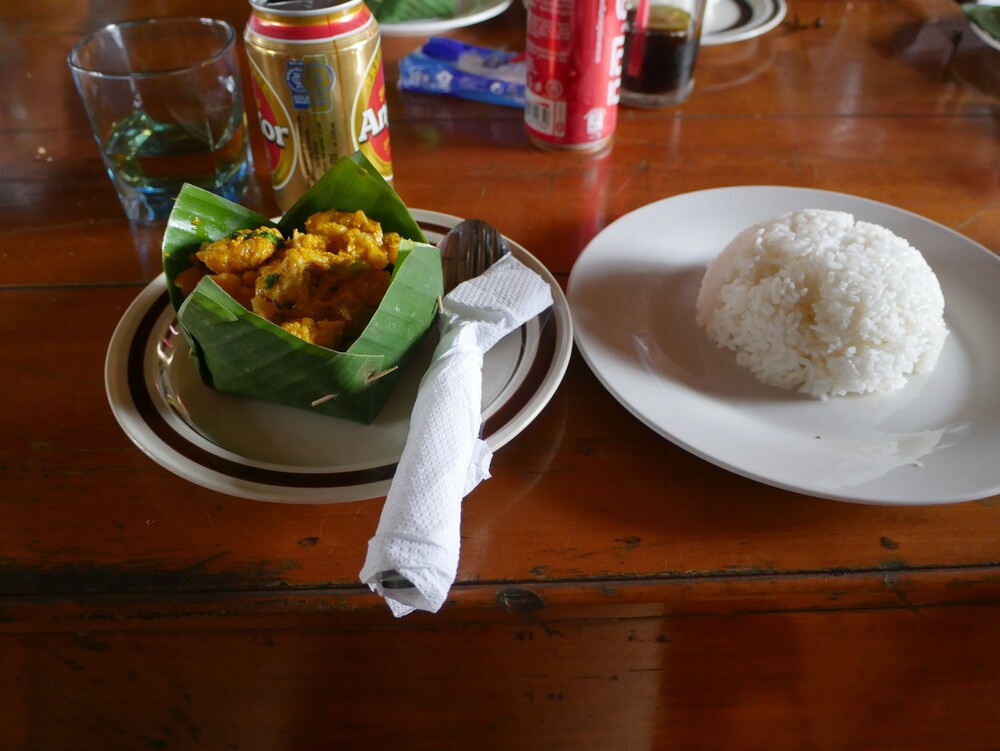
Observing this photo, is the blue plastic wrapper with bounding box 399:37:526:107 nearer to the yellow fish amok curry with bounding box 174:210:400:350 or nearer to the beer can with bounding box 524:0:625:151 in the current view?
the beer can with bounding box 524:0:625:151

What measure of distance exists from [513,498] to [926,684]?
0.41m

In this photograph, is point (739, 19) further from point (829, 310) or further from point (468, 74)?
point (829, 310)

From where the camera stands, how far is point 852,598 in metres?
0.52

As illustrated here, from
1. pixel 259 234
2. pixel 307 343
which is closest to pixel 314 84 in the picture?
pixel 259 234

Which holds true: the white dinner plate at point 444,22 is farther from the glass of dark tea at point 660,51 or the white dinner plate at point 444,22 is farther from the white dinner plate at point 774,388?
the white dinner plate at point 774,388

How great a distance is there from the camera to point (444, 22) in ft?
3.89

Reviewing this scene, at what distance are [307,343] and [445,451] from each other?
0.12m

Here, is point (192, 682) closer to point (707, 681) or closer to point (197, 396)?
point (197, 396)

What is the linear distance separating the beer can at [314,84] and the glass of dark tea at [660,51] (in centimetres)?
39

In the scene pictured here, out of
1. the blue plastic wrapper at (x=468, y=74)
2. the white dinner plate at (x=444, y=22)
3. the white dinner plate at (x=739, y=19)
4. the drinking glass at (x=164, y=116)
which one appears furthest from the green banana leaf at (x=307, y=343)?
the white dinner plate at (x=739, y=19)

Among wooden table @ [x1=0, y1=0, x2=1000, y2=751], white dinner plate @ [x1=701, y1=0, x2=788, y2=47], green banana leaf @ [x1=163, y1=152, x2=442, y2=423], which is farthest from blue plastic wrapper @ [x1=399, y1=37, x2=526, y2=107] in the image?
green banana leaf @ [x1=163, y1=152, x2=442, y2=423]

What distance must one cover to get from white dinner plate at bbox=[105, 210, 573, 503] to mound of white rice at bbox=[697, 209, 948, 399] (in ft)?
0.52

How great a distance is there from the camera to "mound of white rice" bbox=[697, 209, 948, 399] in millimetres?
621

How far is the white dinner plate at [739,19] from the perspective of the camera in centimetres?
121
